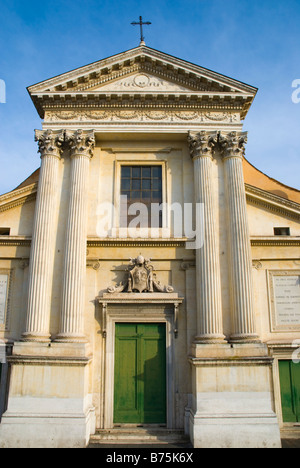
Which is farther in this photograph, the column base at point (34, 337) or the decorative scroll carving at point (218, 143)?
the decorative scroll carving at point (218, 143)

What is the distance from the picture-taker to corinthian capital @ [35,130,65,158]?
14172mm

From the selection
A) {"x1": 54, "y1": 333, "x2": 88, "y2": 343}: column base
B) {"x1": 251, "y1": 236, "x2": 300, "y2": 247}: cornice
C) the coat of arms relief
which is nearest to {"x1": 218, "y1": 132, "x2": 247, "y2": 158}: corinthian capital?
{"x1": 251, "y1": 236, "x2": 300, "y2": 247}: cornice

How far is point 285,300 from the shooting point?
528 inches

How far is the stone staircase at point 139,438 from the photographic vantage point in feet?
37.0

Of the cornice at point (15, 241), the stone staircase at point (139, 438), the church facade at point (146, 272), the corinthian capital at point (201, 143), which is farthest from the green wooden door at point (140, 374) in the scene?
the corinthian capital at point (201, 143)

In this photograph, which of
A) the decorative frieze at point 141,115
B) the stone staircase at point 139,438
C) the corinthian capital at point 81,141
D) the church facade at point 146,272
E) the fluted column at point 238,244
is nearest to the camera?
the stone staircase at point 139,438

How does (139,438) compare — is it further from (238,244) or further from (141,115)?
(141,115)

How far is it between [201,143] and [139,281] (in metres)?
5.30

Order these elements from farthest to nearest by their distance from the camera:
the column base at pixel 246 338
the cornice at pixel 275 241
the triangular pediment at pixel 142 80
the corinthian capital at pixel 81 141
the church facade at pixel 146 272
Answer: the triangular pediment at pixel 142 80 < the corinthian capital at pixel 81 141 < the cornice at pixel 275 241 < the column base at pixel 246 338 < the church facade at pixel 146 272

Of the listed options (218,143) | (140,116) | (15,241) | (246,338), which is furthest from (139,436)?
(140,116)

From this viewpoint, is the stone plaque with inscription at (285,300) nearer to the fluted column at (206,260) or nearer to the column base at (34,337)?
the fluted column at (206,260)

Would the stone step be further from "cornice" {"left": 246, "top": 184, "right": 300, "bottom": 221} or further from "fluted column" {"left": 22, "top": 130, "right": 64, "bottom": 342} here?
"cornice" {"left": 246, "top": 184, "right": 300, "bottom": 221}

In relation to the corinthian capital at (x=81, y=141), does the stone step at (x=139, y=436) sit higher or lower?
lower

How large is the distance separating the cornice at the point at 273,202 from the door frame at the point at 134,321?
15.9ft
